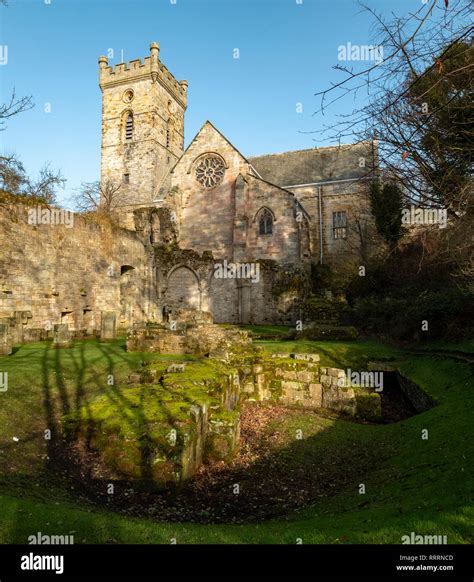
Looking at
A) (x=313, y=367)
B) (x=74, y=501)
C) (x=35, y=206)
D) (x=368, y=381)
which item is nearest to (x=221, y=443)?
(x=74, y=501)

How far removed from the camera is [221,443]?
255 inches

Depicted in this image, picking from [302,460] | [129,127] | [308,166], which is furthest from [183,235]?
[302,460]

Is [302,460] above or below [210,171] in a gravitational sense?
below

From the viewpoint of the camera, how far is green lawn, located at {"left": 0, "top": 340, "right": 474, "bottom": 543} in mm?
3445

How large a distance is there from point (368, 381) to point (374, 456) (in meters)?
4.92

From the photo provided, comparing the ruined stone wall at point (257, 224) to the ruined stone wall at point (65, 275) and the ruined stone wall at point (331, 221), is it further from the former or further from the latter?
the ruined stone wall at point (65, 275)

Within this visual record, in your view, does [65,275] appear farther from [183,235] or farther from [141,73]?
[141,73]

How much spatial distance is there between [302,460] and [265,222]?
24431 mm

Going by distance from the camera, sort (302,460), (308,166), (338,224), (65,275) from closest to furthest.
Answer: (302,460)
(65,275)
(338,224)
(308,166)

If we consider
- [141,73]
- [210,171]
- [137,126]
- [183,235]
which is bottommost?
[183,235]

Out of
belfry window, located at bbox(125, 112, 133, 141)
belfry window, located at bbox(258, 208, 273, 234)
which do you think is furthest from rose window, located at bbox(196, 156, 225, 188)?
belfry window, located at bbox(125, 112, 133, 141)

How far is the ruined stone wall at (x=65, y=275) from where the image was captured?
1556 centimetres

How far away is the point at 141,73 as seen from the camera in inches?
1649
